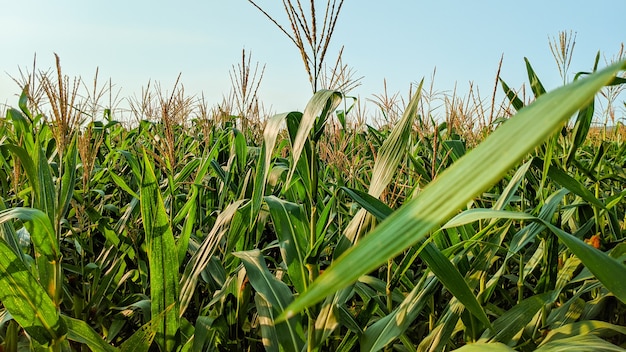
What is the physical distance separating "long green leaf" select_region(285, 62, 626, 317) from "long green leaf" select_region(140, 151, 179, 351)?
3.45 ft

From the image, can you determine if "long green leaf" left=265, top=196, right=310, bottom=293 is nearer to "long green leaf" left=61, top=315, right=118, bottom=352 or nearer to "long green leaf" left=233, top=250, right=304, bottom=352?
"long green leaf" left=233, top=250, right=304, bottom=352

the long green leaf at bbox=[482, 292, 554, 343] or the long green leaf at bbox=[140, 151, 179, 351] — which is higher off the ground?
the long green leaf at bbox=[140, 151, 179, 351]

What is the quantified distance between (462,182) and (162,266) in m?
1.13

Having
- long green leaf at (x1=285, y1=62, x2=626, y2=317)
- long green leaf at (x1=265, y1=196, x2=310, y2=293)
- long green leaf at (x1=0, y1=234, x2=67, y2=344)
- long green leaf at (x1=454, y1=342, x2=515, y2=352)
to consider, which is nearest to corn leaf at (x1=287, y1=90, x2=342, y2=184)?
long green leaf at (x1=265, y1=196, x2=310, y2=293)

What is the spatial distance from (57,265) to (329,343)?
0.74 m

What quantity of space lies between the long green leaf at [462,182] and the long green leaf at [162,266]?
105 cm

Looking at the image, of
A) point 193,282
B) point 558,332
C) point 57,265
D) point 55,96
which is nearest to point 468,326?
point 558,332

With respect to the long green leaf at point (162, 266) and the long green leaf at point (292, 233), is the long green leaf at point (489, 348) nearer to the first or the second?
the long green leaf at point (292, 233)

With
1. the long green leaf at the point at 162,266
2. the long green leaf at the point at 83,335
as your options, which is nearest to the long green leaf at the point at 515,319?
the long green leaf at the point at 162,266

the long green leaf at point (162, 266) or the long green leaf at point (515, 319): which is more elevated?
the long green leaf at point (162, 266)

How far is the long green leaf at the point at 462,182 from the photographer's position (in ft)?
0.99

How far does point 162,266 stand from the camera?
1.33 metres

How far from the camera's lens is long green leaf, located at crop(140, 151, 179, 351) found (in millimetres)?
1317

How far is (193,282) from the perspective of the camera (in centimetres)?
136
